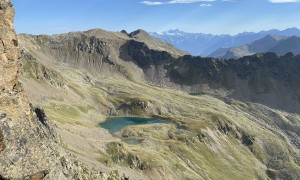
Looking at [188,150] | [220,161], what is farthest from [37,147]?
[220,161]

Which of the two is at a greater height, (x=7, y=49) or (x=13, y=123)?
(x=7, y=49)

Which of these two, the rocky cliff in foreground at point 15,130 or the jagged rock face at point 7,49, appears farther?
the jagged rock face at point 7,49

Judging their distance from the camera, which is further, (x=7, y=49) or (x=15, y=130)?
(x=7, y=49)

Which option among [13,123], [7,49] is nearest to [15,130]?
[13,123]

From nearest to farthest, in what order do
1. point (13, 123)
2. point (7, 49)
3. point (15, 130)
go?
1. point (15, 130)
2. point (13, 123)
3. point (7, 49)

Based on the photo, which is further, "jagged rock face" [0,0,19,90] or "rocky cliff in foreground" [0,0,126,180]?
"jagged rock face" [0,0,19,90]

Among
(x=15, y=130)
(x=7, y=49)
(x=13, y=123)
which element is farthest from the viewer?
(x=7, y=49)

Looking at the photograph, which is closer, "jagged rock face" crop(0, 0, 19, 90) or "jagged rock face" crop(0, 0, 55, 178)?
"jagged rock face" crop(0, 0, 55, 178)

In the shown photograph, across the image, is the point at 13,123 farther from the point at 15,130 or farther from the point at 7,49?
the point at 7,49

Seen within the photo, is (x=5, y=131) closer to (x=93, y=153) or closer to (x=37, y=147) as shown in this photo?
(x=37, y=147)

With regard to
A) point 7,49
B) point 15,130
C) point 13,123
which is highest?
point 7,49

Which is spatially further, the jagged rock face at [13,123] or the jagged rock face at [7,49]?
the jagged rock face at [7,49]
